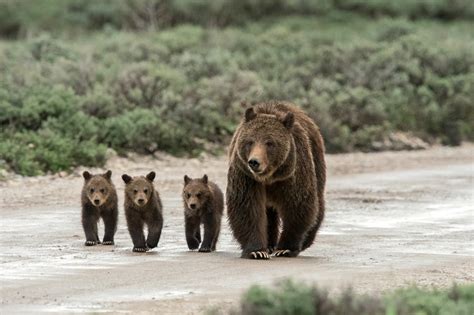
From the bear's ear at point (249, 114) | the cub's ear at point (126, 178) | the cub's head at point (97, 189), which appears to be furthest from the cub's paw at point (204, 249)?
→ the bear's ear at point (249, 114)

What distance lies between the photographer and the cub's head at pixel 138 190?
1524 centimetres

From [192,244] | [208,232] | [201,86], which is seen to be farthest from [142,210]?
[201,86]

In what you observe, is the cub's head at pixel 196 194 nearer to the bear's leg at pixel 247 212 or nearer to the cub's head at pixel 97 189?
the bear's leg at pixel 247 212

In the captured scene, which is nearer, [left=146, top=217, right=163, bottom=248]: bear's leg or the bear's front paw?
[left=146, top=217, right=163, bottom=248]: bear's leg

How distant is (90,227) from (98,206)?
0.93 feet

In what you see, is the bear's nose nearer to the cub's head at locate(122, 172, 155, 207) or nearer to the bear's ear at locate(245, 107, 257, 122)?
the bear's ear at locate(245, 107, 257, 122)

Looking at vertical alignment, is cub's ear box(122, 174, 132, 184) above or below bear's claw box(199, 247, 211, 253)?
above

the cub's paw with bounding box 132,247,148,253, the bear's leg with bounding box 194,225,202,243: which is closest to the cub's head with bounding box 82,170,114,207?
the cub's paw with bounding box 132,247,148,253

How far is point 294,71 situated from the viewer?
123ft

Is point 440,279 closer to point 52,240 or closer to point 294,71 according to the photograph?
point 52,240

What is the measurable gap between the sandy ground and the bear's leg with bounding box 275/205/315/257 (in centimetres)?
23

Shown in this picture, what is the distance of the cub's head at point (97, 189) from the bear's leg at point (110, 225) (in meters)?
0.20

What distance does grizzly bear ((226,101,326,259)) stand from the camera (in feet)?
46.4

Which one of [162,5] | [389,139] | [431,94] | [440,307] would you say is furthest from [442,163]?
[162,5]
